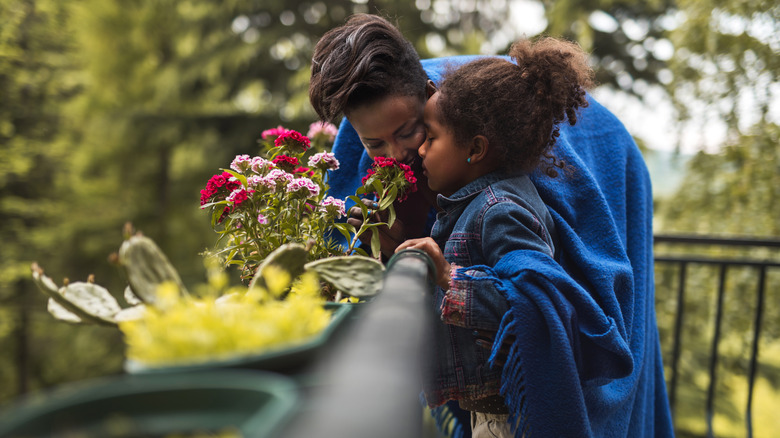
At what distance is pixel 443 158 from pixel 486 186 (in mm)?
134

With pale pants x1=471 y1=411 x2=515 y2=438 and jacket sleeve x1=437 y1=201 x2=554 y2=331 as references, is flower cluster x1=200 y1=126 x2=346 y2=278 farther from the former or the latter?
pale pants x1=471 y1=411 x2=515 y2=438

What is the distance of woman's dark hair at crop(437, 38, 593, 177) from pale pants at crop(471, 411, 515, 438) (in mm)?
613

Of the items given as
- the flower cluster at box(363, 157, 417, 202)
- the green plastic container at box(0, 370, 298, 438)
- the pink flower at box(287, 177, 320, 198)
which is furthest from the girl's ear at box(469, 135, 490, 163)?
the green plastic container at box(0, 370, 298, 438)

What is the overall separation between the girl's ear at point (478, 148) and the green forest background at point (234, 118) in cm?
368

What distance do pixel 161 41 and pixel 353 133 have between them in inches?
304

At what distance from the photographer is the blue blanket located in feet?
3.24

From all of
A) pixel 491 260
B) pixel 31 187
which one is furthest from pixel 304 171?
pixel 31 187

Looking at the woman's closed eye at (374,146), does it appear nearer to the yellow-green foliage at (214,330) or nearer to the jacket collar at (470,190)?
the jacket collar at (470,190)

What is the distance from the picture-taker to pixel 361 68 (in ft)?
4.37

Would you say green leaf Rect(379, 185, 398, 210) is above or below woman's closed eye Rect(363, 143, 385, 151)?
below

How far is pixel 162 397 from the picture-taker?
0.41m

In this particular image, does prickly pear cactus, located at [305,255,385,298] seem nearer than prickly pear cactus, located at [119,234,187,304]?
No

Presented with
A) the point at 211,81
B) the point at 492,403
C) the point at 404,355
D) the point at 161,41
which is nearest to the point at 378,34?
the point at 492,403

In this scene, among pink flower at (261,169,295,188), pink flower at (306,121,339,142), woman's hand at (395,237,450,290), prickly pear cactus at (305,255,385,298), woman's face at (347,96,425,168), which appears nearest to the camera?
prickly pear cactus at (305,255,385,298)
